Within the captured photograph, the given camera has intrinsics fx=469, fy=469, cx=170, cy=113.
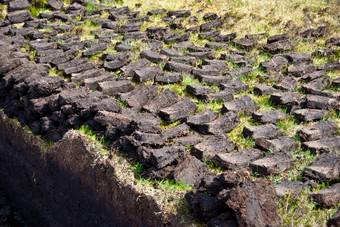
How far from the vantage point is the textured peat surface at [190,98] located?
508cm

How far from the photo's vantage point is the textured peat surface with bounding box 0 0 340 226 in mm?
5082

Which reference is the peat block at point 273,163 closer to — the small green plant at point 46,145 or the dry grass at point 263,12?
the small green plant at point 46,145

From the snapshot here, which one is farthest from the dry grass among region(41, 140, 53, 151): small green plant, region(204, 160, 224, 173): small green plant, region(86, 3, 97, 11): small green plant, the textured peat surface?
region(204, 160, 224, 173): small green plant

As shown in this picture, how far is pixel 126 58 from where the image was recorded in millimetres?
8203

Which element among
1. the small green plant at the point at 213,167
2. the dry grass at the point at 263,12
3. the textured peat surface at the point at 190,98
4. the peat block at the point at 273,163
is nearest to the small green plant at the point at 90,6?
the textured peat surface at the point at 190,98

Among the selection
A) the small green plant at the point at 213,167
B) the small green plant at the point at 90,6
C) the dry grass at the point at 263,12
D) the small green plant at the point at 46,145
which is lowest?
the small green plant at the point at 46,145

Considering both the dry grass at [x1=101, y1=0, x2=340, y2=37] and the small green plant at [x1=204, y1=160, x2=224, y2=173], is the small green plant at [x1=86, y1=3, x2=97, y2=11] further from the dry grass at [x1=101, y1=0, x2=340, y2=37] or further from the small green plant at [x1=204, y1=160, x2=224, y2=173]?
the small green plant at [x1=204, y1=160, x2=224, y2=173]

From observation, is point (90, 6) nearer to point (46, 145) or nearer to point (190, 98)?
point (190, 98)

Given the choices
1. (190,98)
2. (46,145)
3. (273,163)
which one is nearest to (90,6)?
(190,98)

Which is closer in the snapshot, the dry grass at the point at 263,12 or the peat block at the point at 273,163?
the peat block at the point at 273,163

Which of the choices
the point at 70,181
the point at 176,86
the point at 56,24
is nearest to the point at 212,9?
the point at 56,24

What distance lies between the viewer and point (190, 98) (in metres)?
7.16

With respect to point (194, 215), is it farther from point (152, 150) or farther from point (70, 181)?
point (70, 181)

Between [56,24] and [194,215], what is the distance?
6.87 metres
